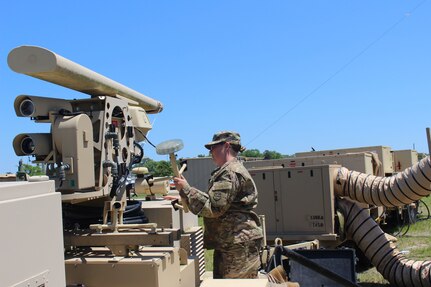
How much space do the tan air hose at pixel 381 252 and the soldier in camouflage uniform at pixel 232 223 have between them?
3.38m

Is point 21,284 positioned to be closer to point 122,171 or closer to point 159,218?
point 122,171

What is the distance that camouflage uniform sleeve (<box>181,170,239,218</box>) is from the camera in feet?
13.1

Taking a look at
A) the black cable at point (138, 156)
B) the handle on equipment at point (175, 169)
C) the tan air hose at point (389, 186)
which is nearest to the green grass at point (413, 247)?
the tan air hose at point (389, 186)

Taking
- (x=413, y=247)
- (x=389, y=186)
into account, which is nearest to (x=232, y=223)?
(x=389, y=186)

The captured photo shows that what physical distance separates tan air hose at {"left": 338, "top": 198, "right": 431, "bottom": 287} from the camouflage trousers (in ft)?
11.1

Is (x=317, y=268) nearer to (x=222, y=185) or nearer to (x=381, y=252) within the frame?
(x=222, y=185)

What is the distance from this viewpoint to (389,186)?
23.2ft

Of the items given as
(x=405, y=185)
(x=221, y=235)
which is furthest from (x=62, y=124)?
(x=405, y=185)

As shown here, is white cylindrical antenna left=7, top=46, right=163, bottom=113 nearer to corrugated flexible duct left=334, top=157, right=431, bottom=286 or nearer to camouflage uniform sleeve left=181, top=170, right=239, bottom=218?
camouflage uniform sleeve left=181, top=170, right=239, bottom=218

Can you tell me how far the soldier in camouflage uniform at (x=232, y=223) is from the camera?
170 inches

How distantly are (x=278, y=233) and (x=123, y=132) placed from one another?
15.7 ft

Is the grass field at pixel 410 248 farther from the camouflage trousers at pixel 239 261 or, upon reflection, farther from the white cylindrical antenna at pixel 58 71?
the white cylindrical antenna at pixel 58 71

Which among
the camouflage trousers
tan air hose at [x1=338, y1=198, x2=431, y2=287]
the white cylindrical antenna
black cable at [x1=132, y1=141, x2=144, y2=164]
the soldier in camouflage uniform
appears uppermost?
the white cylindrical antenna

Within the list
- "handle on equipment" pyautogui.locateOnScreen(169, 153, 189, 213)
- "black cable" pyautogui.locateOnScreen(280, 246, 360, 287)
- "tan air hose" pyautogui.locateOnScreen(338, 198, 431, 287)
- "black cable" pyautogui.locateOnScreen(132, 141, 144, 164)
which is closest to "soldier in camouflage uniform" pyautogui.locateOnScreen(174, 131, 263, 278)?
"handle on equipment" pyautogui.locateOnScreen(169, 153, 189, 213)
